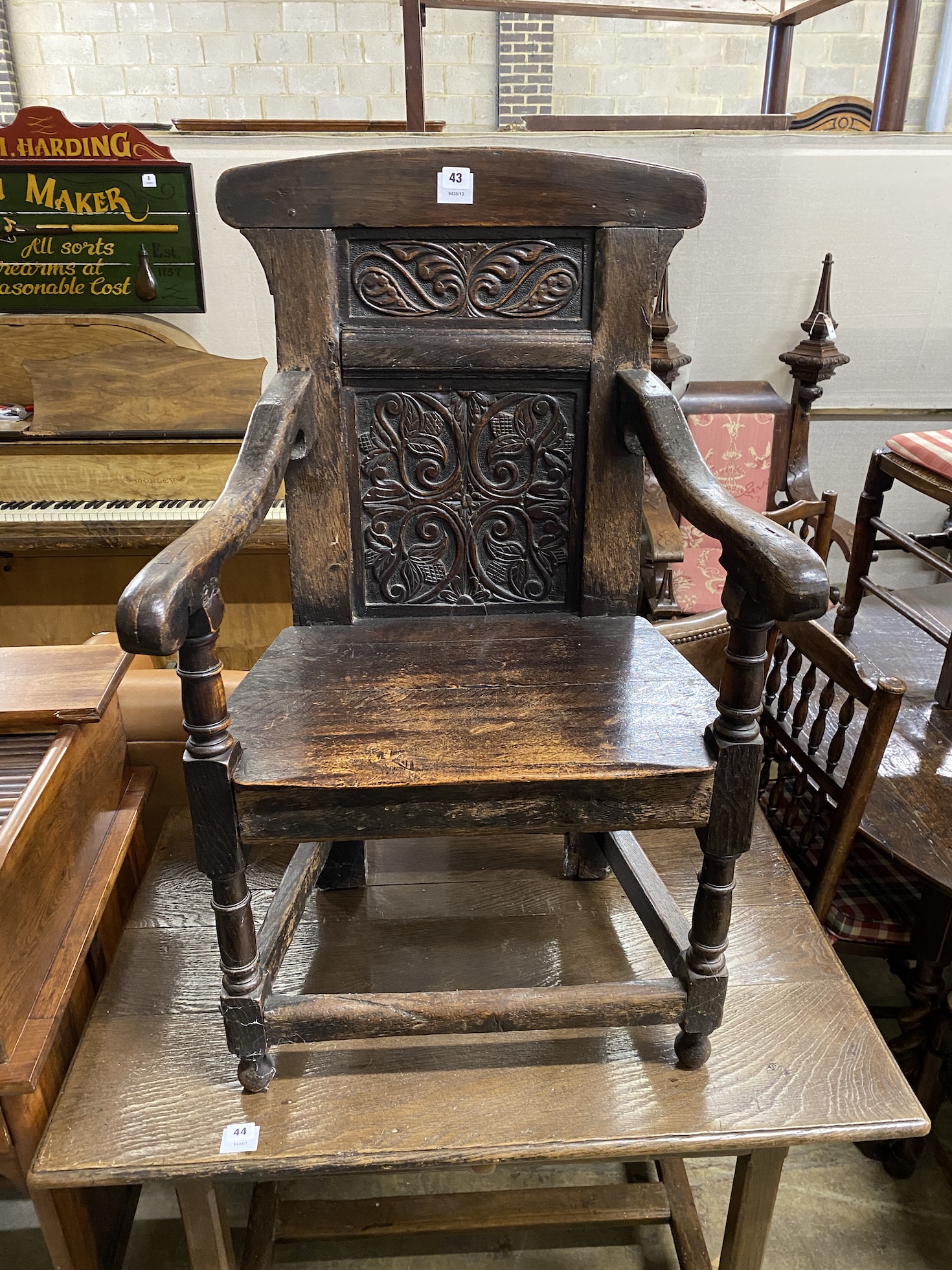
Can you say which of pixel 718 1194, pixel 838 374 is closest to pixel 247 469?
pixel 718 1194

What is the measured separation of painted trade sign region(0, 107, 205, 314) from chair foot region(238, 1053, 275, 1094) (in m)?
2.31

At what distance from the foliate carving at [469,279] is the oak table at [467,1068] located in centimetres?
91

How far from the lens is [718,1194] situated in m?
1.63

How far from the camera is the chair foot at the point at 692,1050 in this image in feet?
3.67

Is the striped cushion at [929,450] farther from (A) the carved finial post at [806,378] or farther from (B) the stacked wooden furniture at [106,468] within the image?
(B) the stacked wooden furniture at [106,468]

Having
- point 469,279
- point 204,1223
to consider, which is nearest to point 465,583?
point 469,279

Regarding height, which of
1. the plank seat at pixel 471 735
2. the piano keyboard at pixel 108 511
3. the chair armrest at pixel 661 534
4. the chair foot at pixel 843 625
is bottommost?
the chair foot at pixel 843 625

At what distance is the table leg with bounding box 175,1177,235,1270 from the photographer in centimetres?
110

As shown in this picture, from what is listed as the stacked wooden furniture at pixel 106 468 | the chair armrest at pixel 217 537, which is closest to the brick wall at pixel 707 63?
the stacked wooden furniture at pixel 106 468

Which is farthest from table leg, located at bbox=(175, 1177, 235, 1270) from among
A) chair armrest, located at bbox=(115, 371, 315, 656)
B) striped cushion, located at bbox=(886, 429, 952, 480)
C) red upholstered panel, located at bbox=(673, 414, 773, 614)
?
red upholstered panel, located at bbox=(673, 414, 773, 614)

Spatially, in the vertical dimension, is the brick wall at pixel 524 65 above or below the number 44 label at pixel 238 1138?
above

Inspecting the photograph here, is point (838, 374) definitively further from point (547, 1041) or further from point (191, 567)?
point (191, 567)

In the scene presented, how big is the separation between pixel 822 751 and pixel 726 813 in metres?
0.98

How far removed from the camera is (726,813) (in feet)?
3.24
